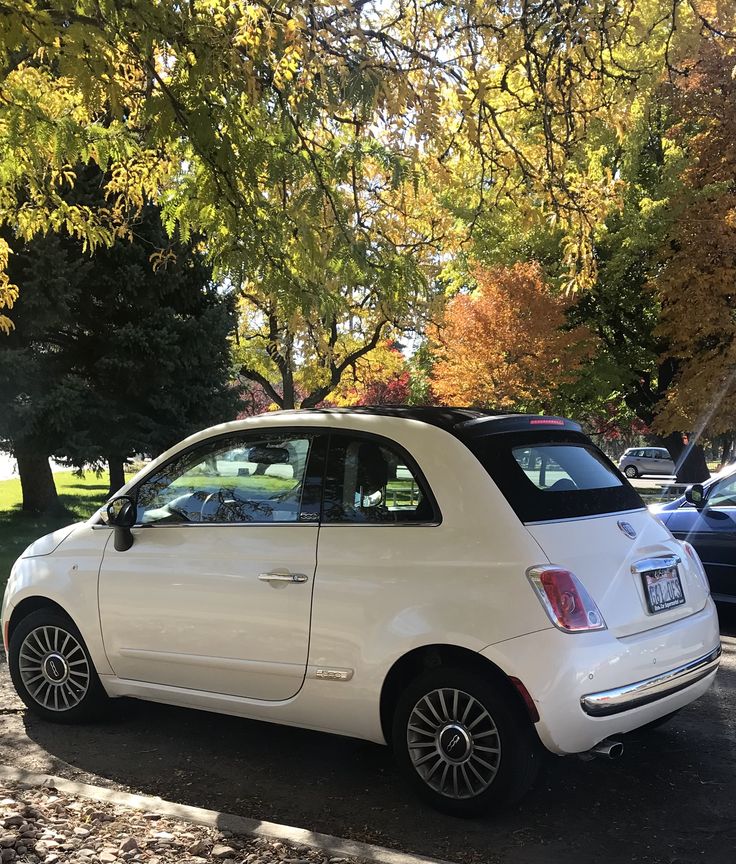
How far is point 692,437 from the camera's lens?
77.9ft

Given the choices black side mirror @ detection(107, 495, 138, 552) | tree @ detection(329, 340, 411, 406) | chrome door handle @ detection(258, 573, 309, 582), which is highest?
tree @ detection(329, 340, 411, 406)

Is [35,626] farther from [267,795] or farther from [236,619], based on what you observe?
[267,795]

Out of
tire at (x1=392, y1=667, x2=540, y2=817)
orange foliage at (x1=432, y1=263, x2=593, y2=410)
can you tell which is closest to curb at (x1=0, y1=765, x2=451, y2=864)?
tire at (x1=392, y1=667, x2=540, y2=817)

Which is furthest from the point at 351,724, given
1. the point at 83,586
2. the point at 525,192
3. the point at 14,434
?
the point at 14,434

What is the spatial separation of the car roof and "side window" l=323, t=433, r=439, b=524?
0.69 feet

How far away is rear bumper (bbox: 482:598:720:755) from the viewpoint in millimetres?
3375

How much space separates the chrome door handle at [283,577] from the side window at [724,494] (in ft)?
16.5

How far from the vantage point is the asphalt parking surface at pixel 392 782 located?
3.45 metres

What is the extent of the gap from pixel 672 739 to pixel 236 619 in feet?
8.44

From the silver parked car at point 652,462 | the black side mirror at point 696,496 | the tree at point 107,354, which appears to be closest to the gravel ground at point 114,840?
the black side mirror at point 696,496

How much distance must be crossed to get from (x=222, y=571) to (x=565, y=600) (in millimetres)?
1770

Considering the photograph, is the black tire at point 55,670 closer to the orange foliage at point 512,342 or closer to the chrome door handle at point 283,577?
the chrome door handle at point 283,577

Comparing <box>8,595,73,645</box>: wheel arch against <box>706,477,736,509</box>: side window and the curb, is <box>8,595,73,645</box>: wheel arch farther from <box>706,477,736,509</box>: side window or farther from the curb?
<box>706,477,736,509</box>: side window

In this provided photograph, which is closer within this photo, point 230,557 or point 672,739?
point 230,557
